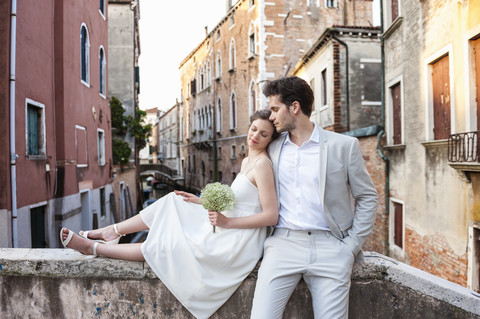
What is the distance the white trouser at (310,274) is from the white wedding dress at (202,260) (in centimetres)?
17

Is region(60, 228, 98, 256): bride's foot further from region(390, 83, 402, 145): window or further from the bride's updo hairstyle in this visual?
region(390, 83, 402, 145): window

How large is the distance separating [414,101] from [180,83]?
1463 inches

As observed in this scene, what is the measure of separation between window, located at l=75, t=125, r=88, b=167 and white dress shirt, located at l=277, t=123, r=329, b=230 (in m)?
9.64

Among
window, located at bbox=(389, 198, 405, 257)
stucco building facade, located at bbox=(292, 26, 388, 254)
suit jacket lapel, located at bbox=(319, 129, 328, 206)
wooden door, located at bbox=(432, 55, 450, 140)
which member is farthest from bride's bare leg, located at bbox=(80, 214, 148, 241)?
stucco building facade, located at bbox=(292, 26, 388, 254)

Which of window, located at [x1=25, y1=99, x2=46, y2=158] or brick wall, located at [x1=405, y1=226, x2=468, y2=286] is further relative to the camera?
window, located at [x1=25, y1=99, x2=46, y2=158]

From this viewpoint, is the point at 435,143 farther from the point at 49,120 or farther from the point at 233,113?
the point at 233,113

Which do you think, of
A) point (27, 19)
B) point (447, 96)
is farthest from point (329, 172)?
point (27, 19)

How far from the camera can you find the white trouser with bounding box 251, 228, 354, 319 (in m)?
2.05

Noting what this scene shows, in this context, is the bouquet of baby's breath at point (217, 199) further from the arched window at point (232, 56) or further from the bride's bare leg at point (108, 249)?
the arched window at point (232, 56)

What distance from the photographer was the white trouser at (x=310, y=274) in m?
2.05

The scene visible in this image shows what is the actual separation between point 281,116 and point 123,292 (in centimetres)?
144

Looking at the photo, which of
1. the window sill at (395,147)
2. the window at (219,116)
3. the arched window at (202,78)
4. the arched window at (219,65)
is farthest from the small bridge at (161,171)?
the window sill at (395,147)

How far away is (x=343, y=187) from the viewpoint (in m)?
2.22

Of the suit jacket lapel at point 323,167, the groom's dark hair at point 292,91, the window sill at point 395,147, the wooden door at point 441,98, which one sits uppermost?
the wooden door at point 441,98
